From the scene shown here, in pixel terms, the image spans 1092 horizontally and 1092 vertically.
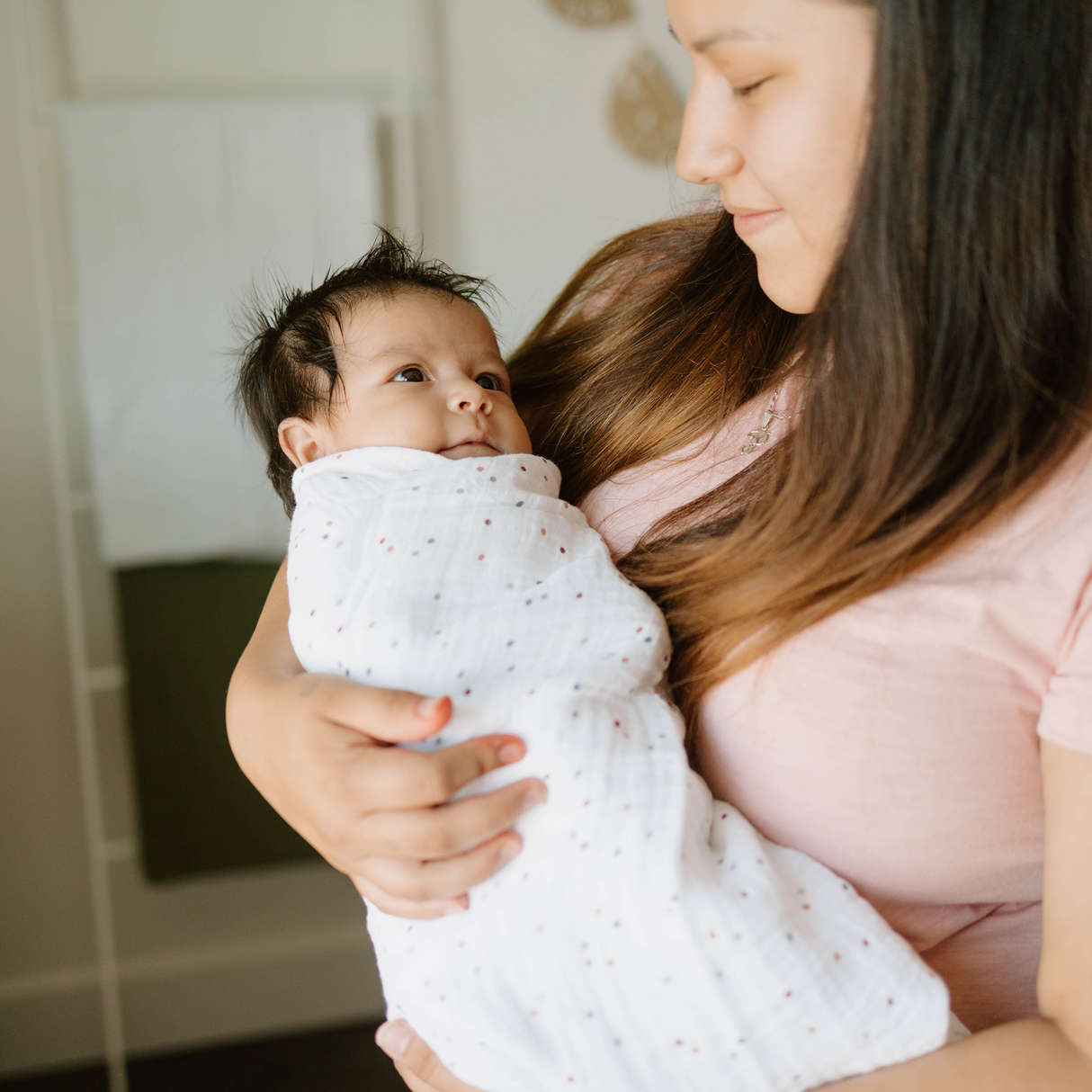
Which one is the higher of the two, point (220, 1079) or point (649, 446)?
point (649, 446)

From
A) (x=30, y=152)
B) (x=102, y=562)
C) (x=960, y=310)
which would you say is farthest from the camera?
(x=102, y=562)

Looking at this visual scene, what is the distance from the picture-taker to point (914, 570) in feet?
2.10

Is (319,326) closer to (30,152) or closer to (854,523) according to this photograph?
(854,523)

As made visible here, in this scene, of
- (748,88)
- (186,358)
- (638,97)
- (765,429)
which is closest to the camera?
(748,88)

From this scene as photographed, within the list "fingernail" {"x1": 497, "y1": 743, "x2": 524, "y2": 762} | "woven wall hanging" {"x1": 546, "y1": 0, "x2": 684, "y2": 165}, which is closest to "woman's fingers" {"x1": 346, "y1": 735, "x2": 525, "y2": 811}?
"fingernail" {"x1": 497, "y1": 743, "x2": 524, "y2": 762}

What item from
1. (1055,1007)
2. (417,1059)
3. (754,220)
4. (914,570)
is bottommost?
(417,1059)

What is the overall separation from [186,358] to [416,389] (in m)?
1.13

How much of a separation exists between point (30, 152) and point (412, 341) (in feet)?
4.39

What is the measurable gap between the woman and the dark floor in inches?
58.9

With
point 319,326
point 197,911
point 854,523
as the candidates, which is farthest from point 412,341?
point 197,911

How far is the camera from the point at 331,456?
872mm

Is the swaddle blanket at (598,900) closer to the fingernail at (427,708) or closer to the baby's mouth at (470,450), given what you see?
the fingernail at (427,708)

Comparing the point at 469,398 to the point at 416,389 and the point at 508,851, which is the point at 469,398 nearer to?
the point at 416,389

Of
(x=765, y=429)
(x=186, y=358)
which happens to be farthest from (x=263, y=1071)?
(x=765, y=429)
